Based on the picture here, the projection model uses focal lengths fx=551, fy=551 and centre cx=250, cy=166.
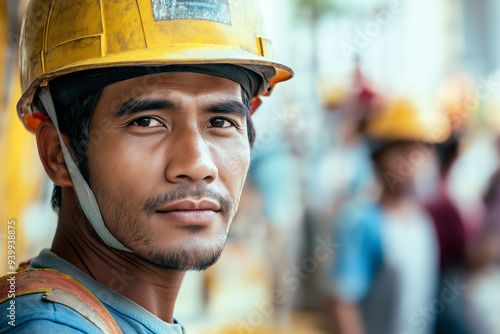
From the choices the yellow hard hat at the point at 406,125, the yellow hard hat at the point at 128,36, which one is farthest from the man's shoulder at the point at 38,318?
the yellow hard hat at the point at 406,125

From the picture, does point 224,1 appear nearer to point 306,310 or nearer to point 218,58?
point 218,58

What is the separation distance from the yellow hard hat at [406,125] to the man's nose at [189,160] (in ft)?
14.2

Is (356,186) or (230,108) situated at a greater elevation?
(230,108)

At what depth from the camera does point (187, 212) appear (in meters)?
1.62

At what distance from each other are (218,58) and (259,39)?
1.11 ft

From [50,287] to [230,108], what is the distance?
2.52 ft

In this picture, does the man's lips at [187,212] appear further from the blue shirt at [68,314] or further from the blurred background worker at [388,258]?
the blurred background worker at [388,258]

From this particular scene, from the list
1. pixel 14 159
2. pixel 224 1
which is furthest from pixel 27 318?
pixel 14 159

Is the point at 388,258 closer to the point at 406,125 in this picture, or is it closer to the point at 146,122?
the point at 406,125

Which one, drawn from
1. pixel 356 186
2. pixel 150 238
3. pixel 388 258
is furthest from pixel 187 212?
pixel 356 186

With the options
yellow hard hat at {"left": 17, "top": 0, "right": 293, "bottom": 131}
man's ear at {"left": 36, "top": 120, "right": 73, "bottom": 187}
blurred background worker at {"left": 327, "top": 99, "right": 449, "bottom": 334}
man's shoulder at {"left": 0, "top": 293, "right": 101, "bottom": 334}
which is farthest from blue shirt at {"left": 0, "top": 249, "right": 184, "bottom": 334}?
blurred background worker at {"left": 327, "top": 99, "right": 449, "bottom": 334}

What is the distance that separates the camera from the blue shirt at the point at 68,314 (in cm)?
129

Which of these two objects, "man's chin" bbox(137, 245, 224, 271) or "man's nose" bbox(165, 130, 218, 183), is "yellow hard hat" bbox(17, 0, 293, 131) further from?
"man's chin" bbox(137, 245, 224, 271)

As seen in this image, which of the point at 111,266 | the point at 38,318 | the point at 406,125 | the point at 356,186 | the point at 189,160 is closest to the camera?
the point at 38,318
